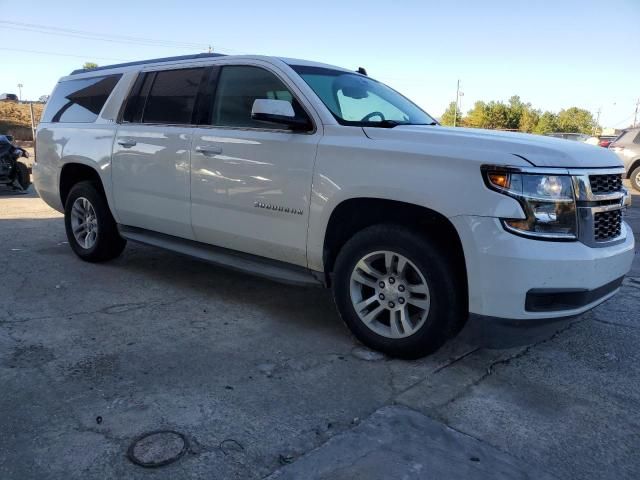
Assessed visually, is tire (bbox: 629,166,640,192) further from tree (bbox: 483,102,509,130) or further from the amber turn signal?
tree (bbox: 483,102,509,130)

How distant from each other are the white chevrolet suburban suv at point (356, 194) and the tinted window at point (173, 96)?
0.01 metres

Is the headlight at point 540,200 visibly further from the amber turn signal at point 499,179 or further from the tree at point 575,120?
the tree at point 575,120

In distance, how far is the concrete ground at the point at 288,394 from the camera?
7.76 feet

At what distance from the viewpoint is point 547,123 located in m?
73.8

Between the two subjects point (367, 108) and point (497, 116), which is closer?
point (367, 108)

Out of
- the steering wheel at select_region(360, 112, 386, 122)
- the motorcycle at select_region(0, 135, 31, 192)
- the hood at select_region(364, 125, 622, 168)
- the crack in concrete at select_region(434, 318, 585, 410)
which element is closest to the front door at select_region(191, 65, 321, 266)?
the steering wheel at select_region(360, 112, 386, 122)

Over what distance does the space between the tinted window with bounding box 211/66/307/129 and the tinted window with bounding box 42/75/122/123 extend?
5.13 ft

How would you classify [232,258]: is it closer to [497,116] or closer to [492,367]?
[492,367]

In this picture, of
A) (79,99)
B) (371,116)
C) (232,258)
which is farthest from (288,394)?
(79,99)

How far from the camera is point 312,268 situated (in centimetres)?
378

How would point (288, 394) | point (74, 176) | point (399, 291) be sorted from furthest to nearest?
point (74, 176)
point (399, 291)
point (288, 394)

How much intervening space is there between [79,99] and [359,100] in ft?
10.3

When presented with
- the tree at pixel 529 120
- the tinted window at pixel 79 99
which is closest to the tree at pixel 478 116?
the tree at pixel 529 120

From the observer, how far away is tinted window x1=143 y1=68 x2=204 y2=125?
4.51 metres
